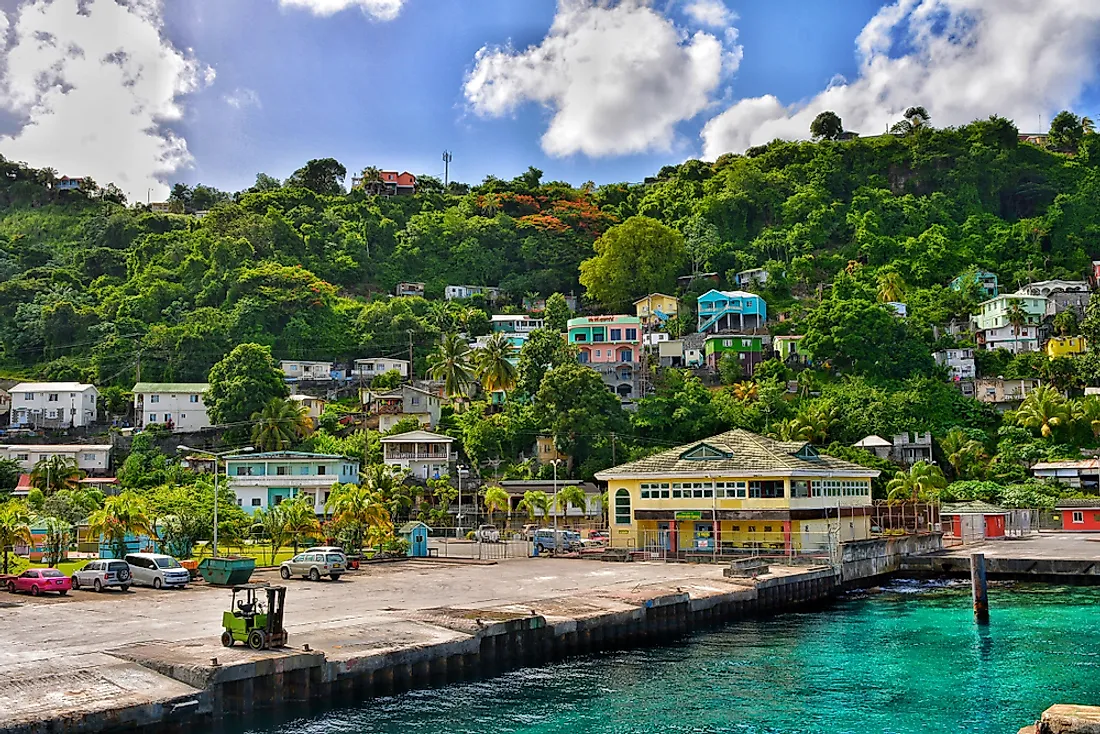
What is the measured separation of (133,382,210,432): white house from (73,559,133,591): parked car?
50.6 metres

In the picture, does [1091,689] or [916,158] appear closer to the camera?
[1091,689]

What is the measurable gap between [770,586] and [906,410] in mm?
46251

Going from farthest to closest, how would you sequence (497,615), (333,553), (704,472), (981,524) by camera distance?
(981,524) → (704,472) → (333,553) → (497,615)

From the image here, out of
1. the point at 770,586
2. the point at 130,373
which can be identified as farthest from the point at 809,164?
the point at 770,586

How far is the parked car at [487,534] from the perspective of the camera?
59612mm

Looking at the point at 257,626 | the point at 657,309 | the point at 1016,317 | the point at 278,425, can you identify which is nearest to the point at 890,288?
the point at 1016,317

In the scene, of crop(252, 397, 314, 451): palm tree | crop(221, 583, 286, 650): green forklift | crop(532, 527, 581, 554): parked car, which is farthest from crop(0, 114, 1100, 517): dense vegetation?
crop(221, 583, 286, 650): green forklift

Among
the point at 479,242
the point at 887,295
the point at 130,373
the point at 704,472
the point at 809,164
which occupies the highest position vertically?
the point at 809,164

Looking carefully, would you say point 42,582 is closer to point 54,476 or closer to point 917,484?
point 54,476

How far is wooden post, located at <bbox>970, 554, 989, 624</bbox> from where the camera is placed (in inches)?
1361

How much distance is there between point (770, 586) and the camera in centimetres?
3816

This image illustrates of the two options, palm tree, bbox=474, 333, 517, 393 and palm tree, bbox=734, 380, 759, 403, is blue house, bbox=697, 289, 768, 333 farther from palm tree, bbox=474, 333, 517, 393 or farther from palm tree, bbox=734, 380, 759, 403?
palm tree, bbox=474, 333, 517, 393

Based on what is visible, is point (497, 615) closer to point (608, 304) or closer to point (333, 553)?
point (333, 553)

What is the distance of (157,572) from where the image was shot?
3769 cm
